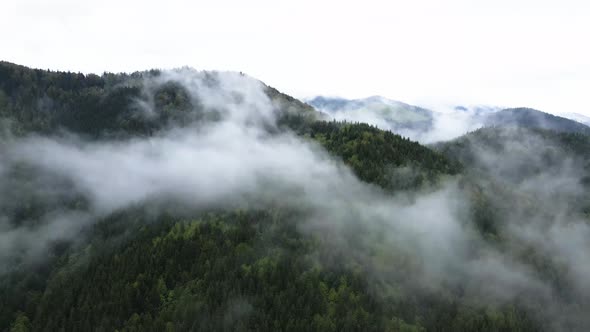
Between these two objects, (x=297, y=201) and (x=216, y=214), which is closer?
(x=216, y=214)

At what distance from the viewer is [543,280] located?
595 feet

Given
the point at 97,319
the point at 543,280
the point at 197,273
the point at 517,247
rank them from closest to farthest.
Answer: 1. the point at 97,319
2. the point at 197,273
3. the point at 543,280
4. the point at 517,247

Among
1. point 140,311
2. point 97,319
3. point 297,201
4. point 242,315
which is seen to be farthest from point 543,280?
point 97,319

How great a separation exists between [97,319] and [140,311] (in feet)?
36.6

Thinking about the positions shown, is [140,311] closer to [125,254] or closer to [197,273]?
[197,273]

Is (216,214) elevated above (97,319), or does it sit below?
above

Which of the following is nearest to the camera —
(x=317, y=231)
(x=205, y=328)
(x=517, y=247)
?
(x=205, y=328)

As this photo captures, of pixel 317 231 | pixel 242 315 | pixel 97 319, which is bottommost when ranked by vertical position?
pixel 97 319

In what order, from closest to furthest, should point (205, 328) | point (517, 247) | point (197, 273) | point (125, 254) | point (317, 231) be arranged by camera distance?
point (205, 328)
point (197, 273)
point (125, 254)
point (317, 231)
point (517, 247)

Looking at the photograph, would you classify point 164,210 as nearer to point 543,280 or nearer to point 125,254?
point 125,254

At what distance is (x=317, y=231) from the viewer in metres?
161

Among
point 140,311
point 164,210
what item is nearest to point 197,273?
point 140,311

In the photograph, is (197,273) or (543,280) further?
(543,280)

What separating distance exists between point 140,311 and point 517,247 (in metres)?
168
